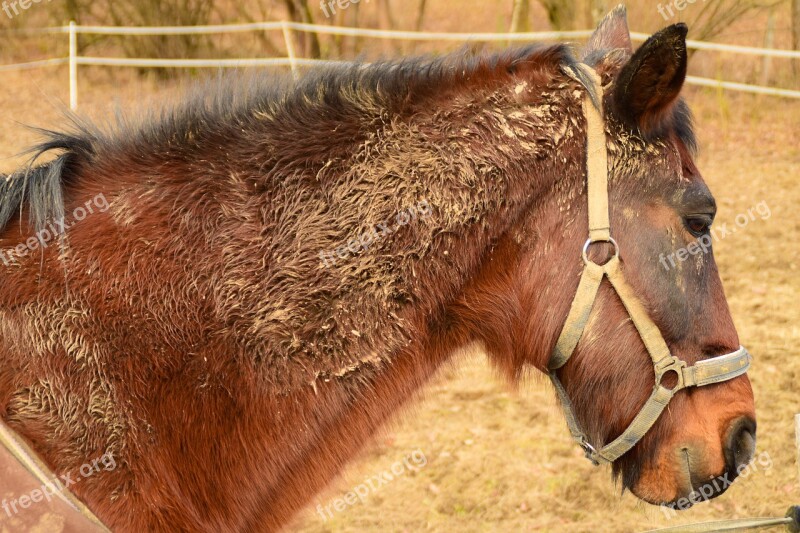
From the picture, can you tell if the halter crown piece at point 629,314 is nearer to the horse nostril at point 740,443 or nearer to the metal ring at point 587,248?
the metal ring at point 587,248

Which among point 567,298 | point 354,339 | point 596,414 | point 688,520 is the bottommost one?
point 688,520

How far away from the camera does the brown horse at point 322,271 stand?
178cm

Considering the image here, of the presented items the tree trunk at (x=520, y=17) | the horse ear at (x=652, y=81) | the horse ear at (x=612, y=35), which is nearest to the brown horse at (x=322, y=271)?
the horse ear at (x=652, y=81)

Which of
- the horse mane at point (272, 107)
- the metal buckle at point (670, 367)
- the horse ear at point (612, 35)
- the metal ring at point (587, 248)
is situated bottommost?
the metal buckle at point (670, 367)

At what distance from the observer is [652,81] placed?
6.26ft

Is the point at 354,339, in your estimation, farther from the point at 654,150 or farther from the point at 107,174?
the point at 654,150

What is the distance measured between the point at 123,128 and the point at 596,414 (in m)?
1.47

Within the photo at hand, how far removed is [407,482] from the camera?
439 cm

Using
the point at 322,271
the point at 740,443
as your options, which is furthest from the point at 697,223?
the point at 322,271

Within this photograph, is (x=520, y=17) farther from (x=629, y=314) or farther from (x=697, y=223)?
(x=629, y=314)

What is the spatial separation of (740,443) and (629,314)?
510 mm

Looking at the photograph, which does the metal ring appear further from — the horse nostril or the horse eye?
the horse nostril

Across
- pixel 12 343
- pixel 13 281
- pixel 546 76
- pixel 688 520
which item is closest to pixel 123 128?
pixel 13 281

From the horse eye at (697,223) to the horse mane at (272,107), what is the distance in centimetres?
44
